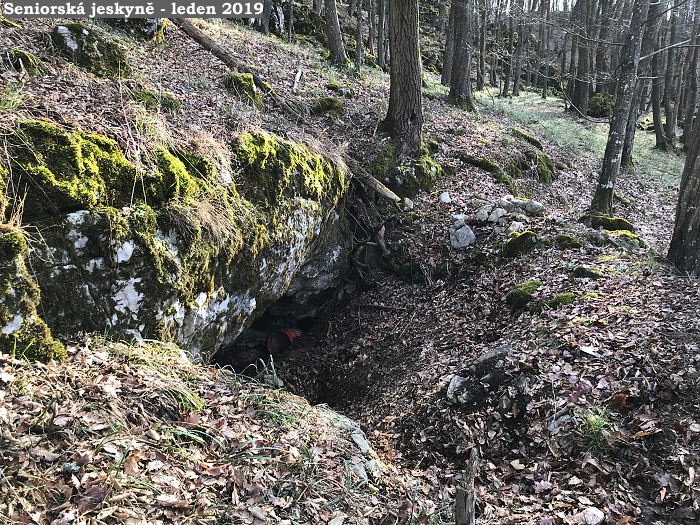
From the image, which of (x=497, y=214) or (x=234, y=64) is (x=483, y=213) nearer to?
(x=497, y=214)

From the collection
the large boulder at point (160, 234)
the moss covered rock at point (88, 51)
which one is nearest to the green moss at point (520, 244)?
the large boulder at point (160, 234)

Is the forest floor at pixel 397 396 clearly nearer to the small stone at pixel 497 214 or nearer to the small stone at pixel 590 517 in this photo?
the small stone at pixel 590 517

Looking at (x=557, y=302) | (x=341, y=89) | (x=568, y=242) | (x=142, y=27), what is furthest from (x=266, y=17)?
(x=557, y=302)

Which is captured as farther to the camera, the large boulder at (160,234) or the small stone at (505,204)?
the small stone at (505,204)

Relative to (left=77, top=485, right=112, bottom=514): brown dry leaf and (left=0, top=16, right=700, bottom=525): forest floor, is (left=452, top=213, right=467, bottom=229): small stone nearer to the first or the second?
(left=0, top=16, right=700, bottom=525): forest floor

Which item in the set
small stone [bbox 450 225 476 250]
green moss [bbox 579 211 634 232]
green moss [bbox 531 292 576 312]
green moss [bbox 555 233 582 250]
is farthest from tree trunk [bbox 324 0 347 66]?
green moss [bbox 531 292 576 312]

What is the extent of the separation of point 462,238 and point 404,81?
3.37 metres

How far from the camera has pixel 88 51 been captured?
5.31m

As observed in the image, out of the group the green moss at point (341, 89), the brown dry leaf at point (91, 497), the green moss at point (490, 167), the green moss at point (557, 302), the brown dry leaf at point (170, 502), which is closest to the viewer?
the brown dry leaf at point (91, 497)

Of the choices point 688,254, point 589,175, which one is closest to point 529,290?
point 688,254

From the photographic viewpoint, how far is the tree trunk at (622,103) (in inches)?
296

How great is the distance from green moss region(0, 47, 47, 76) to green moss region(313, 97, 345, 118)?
5205 millimetres

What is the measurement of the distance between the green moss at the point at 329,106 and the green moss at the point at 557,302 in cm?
585

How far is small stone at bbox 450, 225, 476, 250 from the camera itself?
23.6 feet
